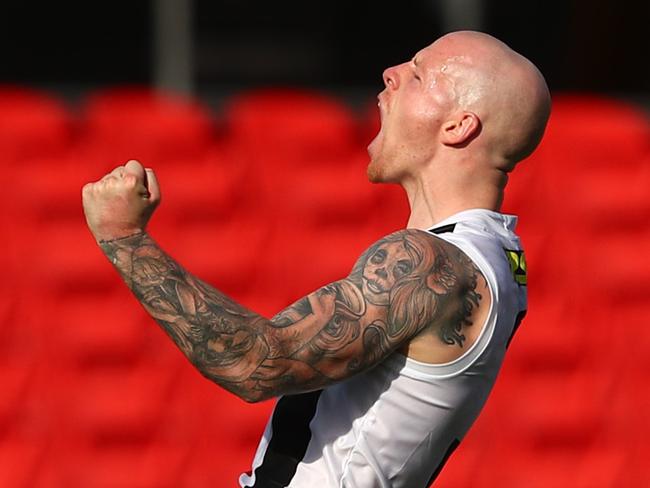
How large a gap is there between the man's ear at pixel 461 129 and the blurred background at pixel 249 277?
240cm

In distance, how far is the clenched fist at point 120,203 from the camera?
2.55 meters

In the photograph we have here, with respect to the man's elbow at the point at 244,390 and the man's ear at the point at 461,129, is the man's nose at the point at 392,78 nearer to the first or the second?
the man's ear at the point at 461,129

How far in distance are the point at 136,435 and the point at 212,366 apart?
2.70m

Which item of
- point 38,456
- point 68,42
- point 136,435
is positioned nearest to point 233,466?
point 136,435

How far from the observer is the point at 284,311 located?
8.47 feet

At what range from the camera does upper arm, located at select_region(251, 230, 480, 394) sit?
2.54 meters

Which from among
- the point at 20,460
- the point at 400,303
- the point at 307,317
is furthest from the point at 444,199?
the point at 20,460

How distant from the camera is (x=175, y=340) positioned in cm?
255

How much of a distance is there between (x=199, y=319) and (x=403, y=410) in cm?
47

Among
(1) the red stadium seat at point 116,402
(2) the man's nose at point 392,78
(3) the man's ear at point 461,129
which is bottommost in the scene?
(1) the red stadium seat at point 116,402

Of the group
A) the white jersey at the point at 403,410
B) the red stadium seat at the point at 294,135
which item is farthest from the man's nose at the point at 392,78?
the red stadium seat at the point at 294,135

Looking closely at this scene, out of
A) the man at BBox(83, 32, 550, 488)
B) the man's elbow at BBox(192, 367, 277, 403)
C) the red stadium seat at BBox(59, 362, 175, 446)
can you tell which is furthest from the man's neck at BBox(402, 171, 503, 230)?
the red stadium seat at BBox(59, 362, 175, 446)

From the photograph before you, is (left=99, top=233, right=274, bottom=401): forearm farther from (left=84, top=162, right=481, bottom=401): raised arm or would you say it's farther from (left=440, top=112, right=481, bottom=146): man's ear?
(left=440, top=112, right=481, bottom=146): man's ear

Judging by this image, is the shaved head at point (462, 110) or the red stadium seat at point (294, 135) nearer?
the shaved head at point (462, 110)
